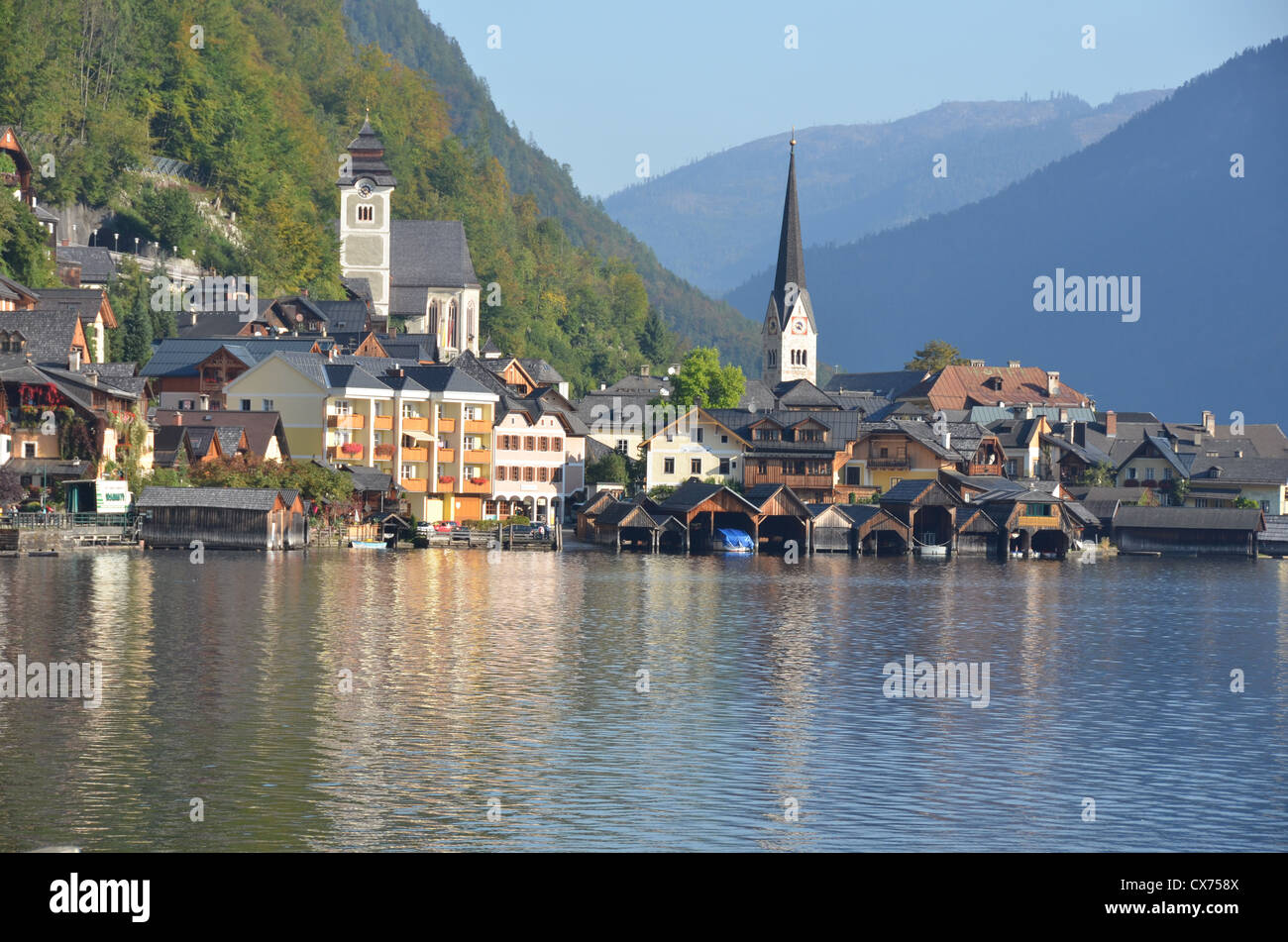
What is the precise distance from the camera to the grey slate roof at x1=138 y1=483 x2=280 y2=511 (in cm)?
8006

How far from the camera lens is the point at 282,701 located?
35312mm

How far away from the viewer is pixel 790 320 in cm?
18150

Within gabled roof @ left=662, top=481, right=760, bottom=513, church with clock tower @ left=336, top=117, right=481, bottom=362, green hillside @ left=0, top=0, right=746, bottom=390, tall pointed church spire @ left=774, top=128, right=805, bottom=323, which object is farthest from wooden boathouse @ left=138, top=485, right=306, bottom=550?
tall pointed church spire @ left=774, top=128, right=805, bottom=323

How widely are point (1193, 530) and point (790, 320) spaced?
71041mm

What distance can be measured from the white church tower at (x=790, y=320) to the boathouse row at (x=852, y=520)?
70291 millimetres

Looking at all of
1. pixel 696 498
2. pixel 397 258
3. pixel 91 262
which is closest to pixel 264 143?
pixel 397 258

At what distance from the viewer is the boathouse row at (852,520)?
10250cm

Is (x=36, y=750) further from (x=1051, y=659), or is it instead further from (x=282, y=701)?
(x=1051, y=659)

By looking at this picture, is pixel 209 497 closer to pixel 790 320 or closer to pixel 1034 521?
pixel 1034 521

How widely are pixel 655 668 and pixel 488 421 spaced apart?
6496 centimetres

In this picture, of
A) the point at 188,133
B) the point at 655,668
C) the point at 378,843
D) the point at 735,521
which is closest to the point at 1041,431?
the point at 735,521

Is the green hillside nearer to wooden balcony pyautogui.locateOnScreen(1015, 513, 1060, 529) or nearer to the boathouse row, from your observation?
the boathouse row

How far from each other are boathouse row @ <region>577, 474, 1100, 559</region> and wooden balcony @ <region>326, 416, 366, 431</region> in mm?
16456

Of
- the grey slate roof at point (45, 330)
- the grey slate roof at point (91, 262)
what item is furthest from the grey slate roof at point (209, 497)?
the grey slate roof at point (91, 262)
